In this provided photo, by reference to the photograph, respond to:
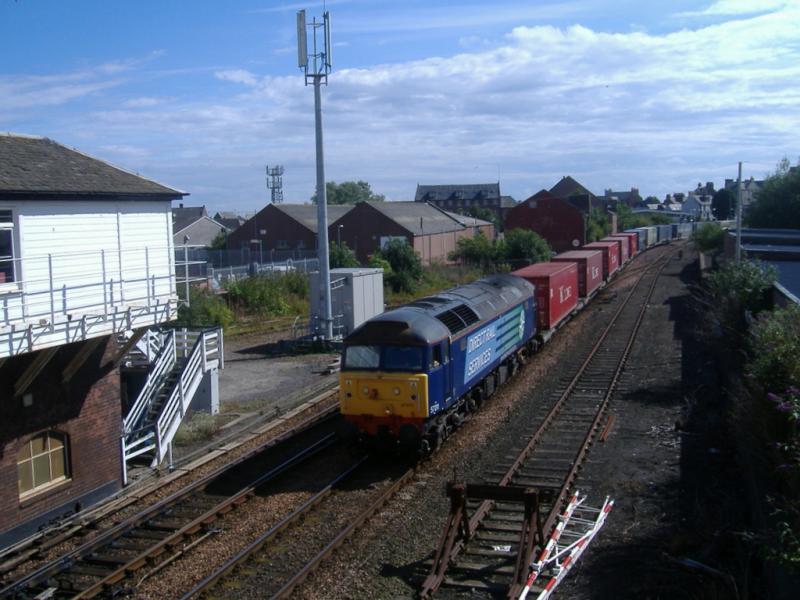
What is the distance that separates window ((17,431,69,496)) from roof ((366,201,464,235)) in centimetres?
4358

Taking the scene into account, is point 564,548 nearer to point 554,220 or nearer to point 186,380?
point 186,380

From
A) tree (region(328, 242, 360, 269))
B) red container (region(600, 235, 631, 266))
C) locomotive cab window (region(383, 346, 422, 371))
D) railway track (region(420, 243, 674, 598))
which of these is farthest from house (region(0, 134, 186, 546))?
red container (region(600, 235, 631, 266))

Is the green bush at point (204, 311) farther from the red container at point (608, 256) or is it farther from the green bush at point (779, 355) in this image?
the red container at point (608, 256)

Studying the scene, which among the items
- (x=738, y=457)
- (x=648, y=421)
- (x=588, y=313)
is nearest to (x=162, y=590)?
(x=738, y=457)

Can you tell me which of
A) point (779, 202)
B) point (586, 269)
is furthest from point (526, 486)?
point (779, 202)

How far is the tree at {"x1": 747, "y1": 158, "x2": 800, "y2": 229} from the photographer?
46737 millimetres

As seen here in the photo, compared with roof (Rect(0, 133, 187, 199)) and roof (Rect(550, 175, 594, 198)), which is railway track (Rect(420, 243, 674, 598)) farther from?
roof (Rect(550, 175, 594, 198))

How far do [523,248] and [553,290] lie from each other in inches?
1131

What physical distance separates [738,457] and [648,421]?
343cm

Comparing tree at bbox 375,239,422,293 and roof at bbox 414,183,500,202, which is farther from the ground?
roof at bbox 414,183,500,202

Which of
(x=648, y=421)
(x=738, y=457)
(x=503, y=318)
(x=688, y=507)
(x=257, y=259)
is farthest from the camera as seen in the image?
(x=257, y=259)

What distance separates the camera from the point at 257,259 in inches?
2185

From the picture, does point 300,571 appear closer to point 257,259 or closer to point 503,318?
point 503,318

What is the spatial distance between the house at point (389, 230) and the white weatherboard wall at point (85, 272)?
40490mm
